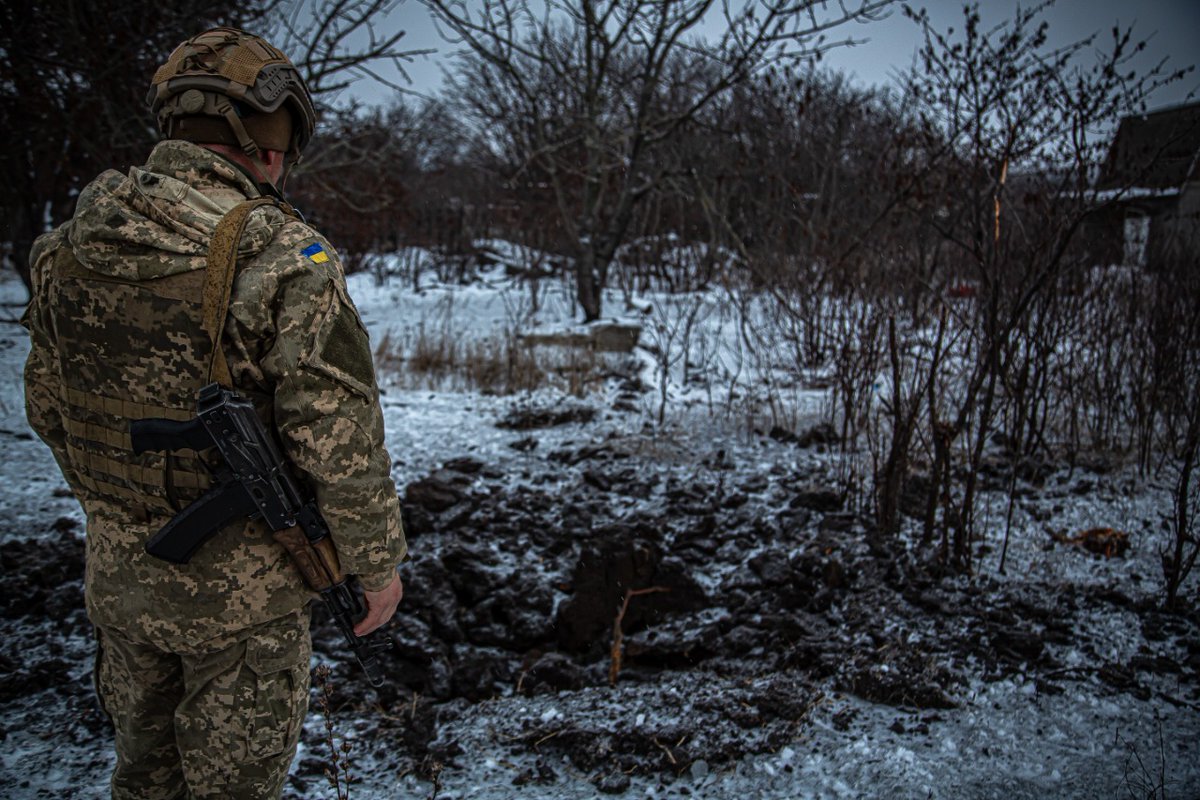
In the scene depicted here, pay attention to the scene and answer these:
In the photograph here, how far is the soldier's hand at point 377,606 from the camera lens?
1.42 m

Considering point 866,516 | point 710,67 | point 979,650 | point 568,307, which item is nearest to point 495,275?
point 568,307

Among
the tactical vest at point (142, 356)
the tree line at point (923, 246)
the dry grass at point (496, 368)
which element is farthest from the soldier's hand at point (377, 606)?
the dry grass at point (496, 368)

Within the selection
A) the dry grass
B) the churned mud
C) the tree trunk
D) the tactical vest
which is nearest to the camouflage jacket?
the tactical vest

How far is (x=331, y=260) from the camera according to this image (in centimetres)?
131

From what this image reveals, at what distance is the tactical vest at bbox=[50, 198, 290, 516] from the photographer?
1.21 m

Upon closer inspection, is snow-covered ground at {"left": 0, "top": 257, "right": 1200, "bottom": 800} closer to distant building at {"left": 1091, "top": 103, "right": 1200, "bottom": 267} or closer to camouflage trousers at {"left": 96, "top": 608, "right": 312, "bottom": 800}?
camouflage trousers at {"left": 96, "top": 608, "right": 312, "bottom": 800}

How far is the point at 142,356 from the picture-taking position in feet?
4.02

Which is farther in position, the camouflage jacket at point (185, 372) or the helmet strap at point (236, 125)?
the helmet strap at point (236, 125)

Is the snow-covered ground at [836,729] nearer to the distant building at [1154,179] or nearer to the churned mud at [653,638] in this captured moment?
the churned mud at [653,638]

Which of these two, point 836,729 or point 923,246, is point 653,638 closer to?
point 836,729

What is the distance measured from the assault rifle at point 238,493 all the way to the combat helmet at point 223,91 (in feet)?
1.67

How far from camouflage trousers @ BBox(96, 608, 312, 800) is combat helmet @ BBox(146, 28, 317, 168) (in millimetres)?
906

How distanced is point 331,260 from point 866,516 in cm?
281

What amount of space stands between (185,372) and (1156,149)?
3685 millimetres
